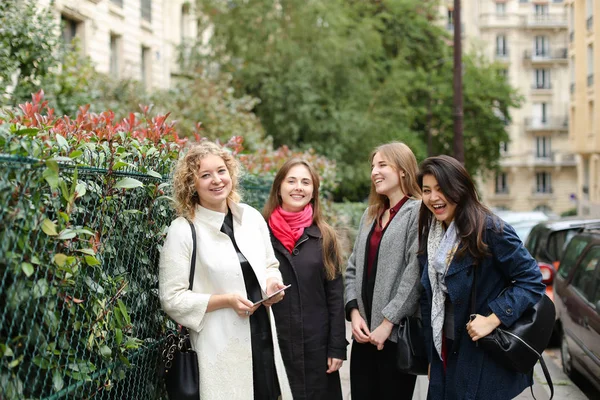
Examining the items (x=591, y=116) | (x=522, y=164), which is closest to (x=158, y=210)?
(x=591, y=116)

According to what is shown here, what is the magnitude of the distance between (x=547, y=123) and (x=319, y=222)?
6251 centimetres

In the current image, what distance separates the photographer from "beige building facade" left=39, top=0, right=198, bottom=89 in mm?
17469

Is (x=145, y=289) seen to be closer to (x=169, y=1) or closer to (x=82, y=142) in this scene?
(x=82, y=142)

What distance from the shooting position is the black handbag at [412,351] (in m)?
4.02

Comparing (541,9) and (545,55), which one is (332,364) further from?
(541,9)

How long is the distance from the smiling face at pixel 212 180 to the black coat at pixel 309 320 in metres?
0.68

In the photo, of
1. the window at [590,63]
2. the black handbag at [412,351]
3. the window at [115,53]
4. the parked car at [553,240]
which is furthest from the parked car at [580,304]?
the window at [590,63]

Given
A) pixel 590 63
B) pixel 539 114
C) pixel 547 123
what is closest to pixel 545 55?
pixel 539 114

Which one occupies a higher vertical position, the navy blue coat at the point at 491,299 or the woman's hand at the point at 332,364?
the navy blue coat at the point at 491,299

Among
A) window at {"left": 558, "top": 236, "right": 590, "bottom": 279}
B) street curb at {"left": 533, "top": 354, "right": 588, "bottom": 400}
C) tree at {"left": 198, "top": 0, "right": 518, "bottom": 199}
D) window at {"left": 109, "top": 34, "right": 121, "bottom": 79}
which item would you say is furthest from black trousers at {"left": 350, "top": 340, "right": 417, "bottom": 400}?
window at {"left": 109, "top": 34, "right": 121, "bottom": 79}

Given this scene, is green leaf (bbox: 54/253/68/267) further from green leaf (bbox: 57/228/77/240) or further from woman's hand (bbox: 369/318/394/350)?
woman's hand (bbox: 369/318/394/350)

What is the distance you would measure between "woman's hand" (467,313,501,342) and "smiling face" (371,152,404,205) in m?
1.05

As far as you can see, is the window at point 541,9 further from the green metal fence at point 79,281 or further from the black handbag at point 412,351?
the green metal fence at point 79,281

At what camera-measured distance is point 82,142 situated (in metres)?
3.45
